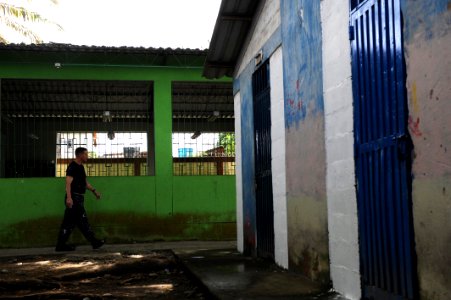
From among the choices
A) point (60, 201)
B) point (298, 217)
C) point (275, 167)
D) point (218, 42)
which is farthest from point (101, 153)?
point (298, 217)

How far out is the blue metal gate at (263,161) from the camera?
685 centimetres

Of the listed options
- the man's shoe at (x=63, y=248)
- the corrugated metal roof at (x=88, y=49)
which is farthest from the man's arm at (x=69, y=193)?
the corrugated metal roof at (x=88, y=49)

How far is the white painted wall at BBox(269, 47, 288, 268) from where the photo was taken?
20.2 feet

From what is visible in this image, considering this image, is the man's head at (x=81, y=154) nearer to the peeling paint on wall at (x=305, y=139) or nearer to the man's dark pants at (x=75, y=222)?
the man's dark pants at (x=75, y=222)

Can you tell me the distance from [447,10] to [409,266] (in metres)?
1.61

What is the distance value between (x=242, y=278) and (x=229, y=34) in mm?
3902

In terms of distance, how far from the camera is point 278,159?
636cm

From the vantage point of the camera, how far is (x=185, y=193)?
1153 centimetres

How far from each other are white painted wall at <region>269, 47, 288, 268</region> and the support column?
5141 mm


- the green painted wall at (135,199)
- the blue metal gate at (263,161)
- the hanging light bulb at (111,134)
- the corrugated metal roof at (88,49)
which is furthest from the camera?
the hanging light bulb at (111,134)

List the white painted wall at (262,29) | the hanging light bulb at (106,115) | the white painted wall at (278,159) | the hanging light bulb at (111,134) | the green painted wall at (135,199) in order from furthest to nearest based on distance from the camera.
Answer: the hanging light bulb at (111,134), the hanging light bulb at (106,115), the green painted wall at (135,199), the white painted wall at (262,29), the white painted wall at (278,159)

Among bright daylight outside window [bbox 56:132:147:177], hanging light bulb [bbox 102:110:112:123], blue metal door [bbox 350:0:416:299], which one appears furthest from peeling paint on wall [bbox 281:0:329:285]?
hanging light bulb [bbox 102:110:112:123]

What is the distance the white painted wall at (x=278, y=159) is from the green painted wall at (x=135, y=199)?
5.15 m

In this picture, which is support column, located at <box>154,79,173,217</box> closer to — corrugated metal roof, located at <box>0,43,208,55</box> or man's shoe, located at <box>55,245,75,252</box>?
corrugated metal roof, located at <box>0,43,208,55</box>
